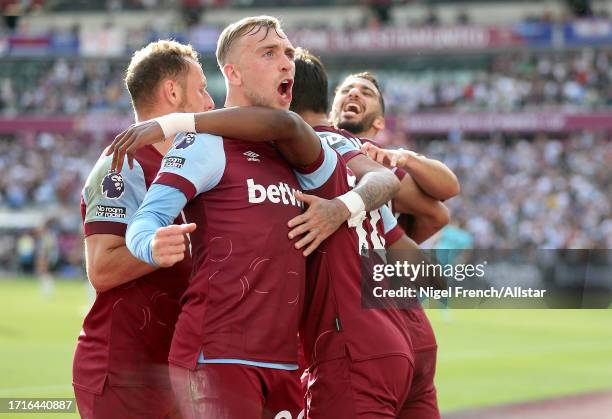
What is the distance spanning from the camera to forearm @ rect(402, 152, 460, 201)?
4.65m

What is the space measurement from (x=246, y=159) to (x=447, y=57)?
37871mm

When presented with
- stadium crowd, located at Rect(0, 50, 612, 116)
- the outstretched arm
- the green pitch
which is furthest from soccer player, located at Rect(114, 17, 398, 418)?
stadium crowd, located at Rect(0, 50, 612, 116)

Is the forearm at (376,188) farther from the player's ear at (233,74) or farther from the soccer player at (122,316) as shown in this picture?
the soccer player at (122,316)

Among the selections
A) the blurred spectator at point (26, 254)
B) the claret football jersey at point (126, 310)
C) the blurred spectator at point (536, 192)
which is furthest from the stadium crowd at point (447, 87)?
the claret football jersey at point (126, 310)

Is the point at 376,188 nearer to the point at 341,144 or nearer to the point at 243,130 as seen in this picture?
the point at 341,144

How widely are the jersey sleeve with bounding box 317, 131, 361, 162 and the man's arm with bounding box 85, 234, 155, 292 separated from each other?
3.14 ft

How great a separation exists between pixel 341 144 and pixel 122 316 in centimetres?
123

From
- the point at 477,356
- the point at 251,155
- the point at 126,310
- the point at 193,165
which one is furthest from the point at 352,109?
the point at 477,356

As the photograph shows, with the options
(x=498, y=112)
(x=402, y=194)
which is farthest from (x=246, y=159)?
(x=498, y=112)

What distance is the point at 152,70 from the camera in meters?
4.48

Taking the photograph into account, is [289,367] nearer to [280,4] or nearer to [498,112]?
[498,112]

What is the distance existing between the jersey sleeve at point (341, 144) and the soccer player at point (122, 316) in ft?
2.45

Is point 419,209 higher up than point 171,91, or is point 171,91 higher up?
point 171,91

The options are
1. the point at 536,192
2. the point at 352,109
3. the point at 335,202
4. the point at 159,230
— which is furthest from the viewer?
the point at 536,192
